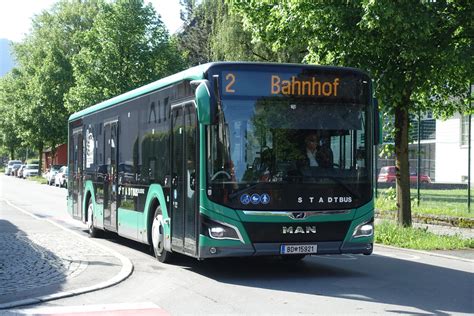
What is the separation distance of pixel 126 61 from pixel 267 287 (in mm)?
31002

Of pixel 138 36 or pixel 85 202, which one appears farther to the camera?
pixel 138 36

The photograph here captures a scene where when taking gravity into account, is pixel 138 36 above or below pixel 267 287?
above

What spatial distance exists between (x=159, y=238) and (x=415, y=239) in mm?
6036

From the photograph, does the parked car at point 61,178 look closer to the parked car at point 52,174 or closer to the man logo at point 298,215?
the parked car at point 52,174

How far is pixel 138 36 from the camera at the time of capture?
39.1 meters

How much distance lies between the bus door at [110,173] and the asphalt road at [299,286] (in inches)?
65.5

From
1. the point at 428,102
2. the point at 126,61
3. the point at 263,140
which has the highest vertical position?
the point at 126,61

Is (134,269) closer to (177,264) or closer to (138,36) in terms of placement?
(177,264)

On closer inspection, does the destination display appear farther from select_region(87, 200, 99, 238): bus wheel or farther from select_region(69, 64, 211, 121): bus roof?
select_region(87, 200, 99, 238): bus wheel

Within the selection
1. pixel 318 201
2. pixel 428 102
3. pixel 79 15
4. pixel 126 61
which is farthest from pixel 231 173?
pixel 79 15

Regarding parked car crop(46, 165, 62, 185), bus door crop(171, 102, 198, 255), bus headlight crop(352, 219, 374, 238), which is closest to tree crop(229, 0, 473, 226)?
bus headlight crop(352, 219, 374, 238)

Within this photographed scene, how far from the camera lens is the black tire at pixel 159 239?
38.1 feet

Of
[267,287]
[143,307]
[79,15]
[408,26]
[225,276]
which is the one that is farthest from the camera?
[79,15]

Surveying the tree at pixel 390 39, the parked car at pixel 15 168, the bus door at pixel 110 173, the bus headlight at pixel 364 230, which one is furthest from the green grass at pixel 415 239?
the parked car at pixel 15 168
